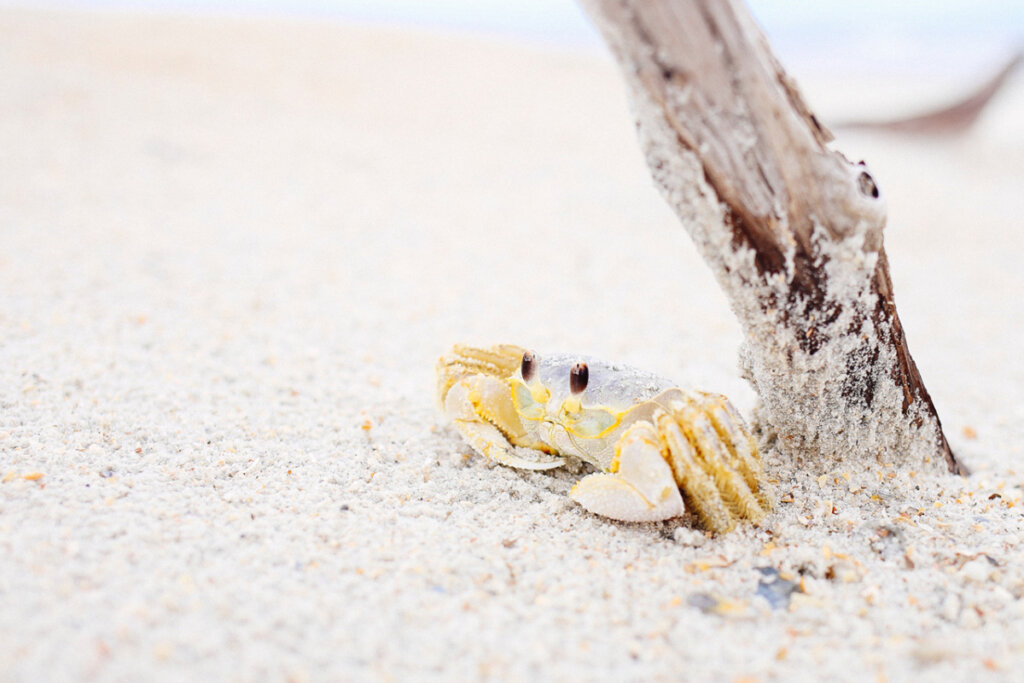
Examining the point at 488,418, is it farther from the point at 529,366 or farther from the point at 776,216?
the point at 776,216

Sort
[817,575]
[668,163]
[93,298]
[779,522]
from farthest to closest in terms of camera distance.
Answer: [93,298] → [779,522] → [817,575] → [668,163]

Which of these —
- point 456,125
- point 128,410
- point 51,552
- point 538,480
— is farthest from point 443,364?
point 456,125

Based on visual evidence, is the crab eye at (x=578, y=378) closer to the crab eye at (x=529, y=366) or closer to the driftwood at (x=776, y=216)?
the crab eye at (x=529, y=366)

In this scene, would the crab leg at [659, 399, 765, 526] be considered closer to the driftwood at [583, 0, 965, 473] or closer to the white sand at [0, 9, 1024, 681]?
the white sand at [0, 9, 1024, 681]

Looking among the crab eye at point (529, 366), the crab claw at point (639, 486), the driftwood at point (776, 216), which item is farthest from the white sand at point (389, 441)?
the crab eye at point (529, 366)

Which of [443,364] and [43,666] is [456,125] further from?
[43,666]

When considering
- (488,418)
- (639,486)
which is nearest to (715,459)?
(639,486)
